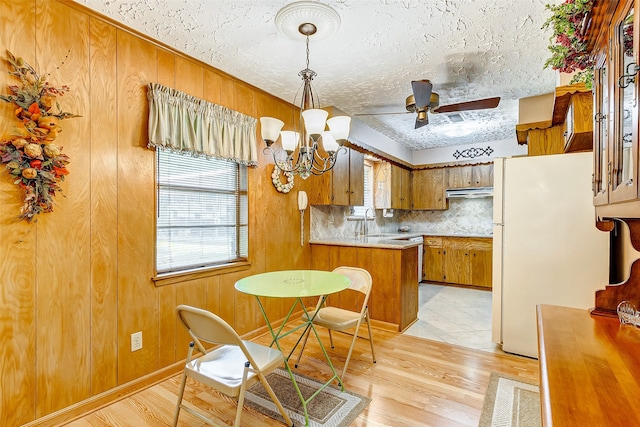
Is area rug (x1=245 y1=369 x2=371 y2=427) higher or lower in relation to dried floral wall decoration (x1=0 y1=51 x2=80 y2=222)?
lower

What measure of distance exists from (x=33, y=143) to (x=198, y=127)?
3.54 ft

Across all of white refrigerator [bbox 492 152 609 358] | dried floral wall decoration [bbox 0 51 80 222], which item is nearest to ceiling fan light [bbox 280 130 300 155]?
dried floral wall decoration [bbox 0 51 80 222]

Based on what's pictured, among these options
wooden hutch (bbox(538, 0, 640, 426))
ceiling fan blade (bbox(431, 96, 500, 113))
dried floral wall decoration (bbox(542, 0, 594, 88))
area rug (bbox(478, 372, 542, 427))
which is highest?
ceiling fan blade (bbox(431, 96, 500, 113))

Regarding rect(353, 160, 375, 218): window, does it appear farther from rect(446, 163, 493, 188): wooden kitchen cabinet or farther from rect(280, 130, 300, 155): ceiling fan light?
rect(280, 130, 300, 155): ceiling fan light

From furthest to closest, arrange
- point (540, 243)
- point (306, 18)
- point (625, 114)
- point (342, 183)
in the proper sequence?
point (342, 183)
point (540, 243)
point (306, 18)
point (625, 114)

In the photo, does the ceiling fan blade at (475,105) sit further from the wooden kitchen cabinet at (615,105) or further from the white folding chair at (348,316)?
the white folding chair at (348,316)

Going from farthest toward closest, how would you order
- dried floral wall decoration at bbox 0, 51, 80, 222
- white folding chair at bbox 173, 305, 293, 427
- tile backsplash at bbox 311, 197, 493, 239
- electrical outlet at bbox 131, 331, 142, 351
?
tile backsplash at bbox 311, 197, 493, 239
electrical outlet at bbox 131, 331, 142, 351
dried floral wall decoration at bbox 0, 51, 80, 222
white folding chair at bbox 173, 305, 293, 427

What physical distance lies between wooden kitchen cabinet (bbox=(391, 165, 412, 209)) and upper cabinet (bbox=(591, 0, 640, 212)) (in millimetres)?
4147

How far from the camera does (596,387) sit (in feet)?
2.98

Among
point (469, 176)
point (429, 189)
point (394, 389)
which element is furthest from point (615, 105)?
point (429, 189)

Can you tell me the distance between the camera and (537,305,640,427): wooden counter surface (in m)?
0.79

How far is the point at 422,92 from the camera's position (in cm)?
255

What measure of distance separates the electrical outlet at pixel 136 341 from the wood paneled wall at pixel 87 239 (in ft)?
0.11

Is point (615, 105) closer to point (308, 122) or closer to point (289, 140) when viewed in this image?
point (308, 122)
